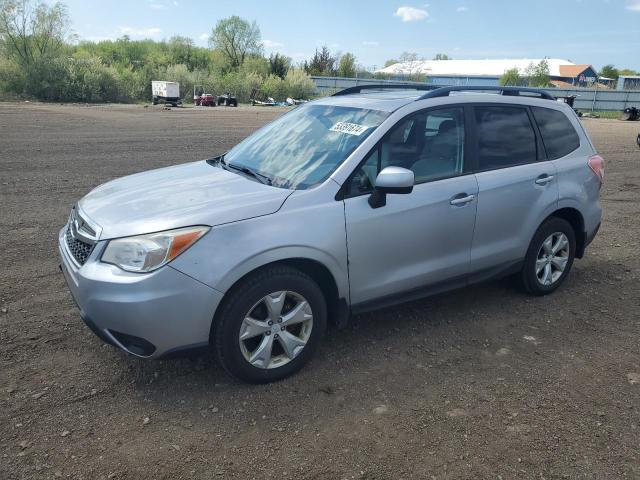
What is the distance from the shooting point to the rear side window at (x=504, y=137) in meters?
4.23

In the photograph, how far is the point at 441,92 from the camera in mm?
4113

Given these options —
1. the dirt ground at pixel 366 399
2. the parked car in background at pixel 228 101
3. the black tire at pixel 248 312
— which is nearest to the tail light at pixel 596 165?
the dirt ground at pixel 366 399

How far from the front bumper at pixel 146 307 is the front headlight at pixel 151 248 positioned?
5 centimetres

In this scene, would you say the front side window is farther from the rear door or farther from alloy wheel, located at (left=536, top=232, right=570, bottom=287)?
alloy wheel, located at (left=536, top=232, right=570, bottom=287)

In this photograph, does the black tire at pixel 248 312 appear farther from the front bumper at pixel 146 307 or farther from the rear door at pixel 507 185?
the rear door at pixel 507 185

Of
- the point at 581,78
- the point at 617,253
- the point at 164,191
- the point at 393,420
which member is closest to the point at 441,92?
the point at 164,191

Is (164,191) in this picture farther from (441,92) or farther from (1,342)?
(441,92)

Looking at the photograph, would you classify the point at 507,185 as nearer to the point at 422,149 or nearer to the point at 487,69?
the point at 422,149

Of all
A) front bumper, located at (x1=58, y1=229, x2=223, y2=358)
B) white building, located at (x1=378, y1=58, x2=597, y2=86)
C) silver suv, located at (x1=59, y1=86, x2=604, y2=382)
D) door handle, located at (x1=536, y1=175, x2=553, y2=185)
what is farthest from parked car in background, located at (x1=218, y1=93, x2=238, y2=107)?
white building, located at (x1=378, y1=58, x2=597, y2=86)

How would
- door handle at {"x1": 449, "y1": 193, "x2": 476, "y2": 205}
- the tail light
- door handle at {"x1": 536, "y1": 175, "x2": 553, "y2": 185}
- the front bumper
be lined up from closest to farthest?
1. the front bumper
2. door handle at {"x1": 449, "y1": 193, "x2": 476, "y2": 205}
3. door handle at {"x1": 536, "y1": 175, "x2": 553, "y2": 185}
4. the tail light

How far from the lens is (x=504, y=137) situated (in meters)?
4.38

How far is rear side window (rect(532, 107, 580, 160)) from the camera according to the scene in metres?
4.67

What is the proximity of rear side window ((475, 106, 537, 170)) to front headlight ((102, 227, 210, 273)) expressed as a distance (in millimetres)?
2420

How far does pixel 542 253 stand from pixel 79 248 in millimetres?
3842
